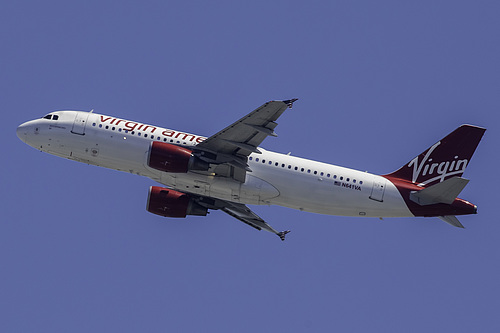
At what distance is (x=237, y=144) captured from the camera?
193 feet

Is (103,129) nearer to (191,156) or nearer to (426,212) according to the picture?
(191,156)

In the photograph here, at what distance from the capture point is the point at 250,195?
6016cm

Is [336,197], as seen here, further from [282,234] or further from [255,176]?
[282,234]

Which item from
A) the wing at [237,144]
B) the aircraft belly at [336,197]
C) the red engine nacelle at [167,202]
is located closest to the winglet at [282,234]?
the aircraft belly at [336,197]

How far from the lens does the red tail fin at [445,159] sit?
2448 inches

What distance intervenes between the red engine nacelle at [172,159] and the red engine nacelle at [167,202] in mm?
5664

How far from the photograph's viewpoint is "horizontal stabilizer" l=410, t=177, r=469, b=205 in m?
57.9

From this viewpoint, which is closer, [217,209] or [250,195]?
[250,195]

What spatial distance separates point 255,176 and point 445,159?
47.0 ft

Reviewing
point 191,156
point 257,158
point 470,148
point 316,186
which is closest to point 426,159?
point 470,148

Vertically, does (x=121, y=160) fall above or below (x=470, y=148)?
below

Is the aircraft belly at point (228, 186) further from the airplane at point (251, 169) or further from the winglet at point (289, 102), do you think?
the winglet at point (289, 102)

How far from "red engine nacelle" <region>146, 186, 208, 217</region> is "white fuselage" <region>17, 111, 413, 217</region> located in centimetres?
269

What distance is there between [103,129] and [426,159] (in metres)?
23.8
